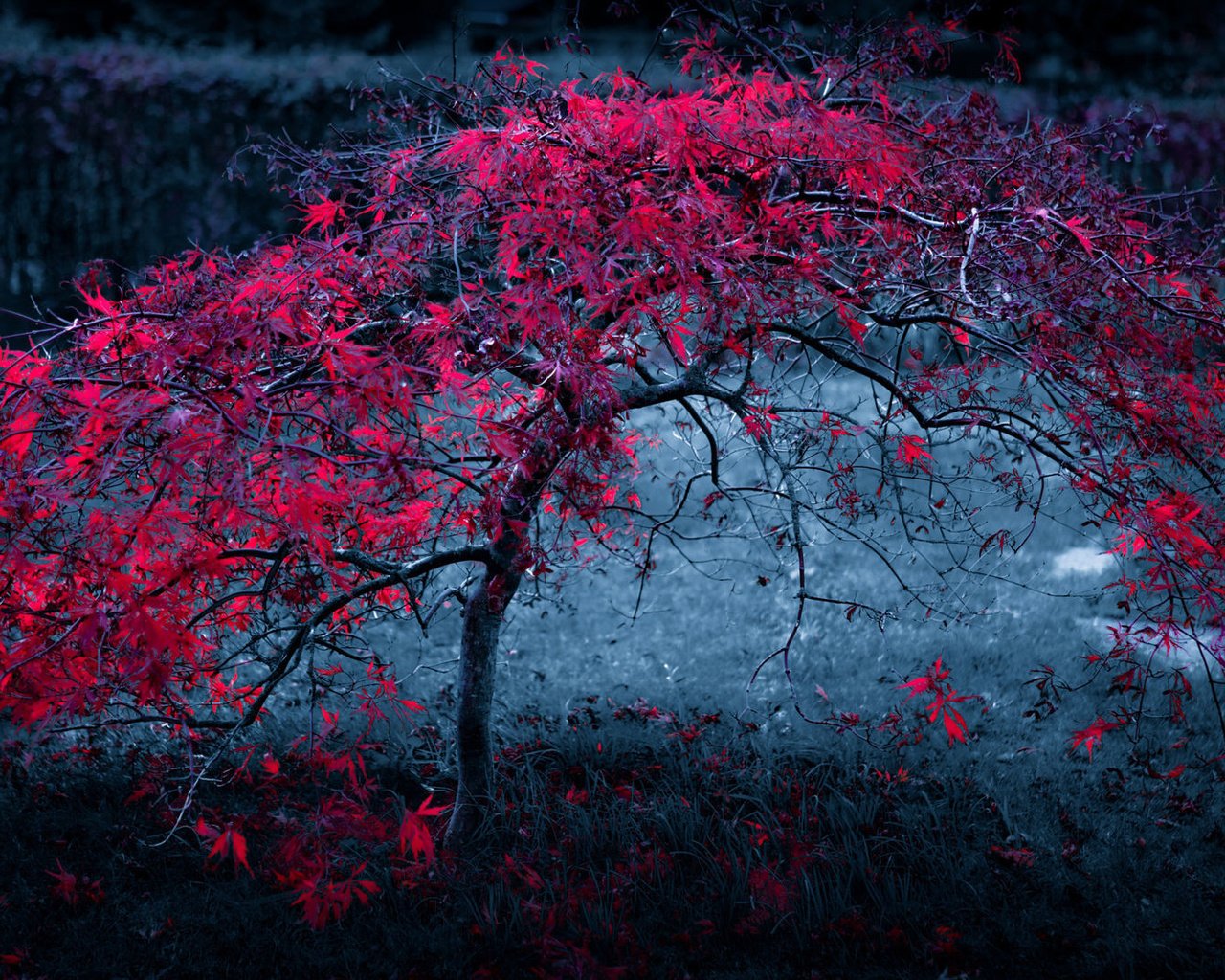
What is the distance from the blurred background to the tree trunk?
565cm

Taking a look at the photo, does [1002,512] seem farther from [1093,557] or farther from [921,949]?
[921,949]

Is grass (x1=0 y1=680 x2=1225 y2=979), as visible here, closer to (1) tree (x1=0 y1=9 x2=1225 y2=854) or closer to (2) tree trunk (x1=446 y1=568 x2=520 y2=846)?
(2) tree trunk (x1=446 y1=568 x2=520 y2=846)

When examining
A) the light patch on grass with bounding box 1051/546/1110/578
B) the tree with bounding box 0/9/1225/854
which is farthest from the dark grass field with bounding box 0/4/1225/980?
the light patch on grass with bounding box 1051/546/1110/578

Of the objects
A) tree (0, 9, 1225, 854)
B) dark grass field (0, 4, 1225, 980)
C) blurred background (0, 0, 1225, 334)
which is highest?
blurred background (0, 0, 1225, 334)

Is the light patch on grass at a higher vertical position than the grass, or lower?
higher

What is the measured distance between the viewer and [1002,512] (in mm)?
7836

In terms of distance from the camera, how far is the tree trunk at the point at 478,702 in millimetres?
3660

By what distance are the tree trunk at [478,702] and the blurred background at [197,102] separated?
5647 mm

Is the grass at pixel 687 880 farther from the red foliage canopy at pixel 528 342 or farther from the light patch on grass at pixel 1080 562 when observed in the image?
the light patch on grass at pixel 1080 562

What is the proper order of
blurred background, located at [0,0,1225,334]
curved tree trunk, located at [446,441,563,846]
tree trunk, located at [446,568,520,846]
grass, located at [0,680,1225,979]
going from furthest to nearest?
1. blurred background, located at [0,0,1225,334]
2. tree trunk, located at [446,568,520,846]
3. curved tree trunk, located at [446,441,563,846]
4. grass, located at [0,680,1225,979]

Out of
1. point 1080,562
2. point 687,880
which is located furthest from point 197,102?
point 1080,562

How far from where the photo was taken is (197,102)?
877 centimetres

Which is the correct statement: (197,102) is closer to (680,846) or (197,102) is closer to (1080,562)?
(680,846)

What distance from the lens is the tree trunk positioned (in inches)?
144
